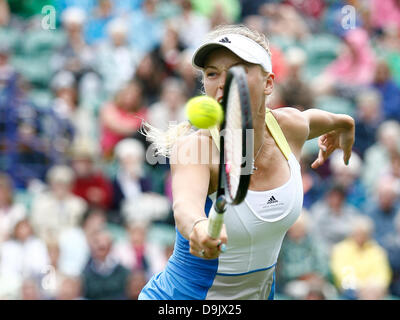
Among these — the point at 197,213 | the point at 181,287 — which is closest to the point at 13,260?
the point at 181,287

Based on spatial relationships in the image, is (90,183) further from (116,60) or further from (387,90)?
(387,90)

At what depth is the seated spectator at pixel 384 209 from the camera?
9.00 meters

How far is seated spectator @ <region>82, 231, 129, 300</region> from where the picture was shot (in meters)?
7.95

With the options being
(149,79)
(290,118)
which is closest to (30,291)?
(149,79)

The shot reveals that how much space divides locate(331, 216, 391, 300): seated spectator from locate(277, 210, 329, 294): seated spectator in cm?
24

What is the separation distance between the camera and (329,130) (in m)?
4.92

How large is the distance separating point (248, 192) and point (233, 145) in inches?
26.6

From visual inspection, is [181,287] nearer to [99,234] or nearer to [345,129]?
[345,129]

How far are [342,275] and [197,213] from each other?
5356 mm

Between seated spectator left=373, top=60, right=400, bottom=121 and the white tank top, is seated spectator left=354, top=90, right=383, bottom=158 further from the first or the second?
the white tank top

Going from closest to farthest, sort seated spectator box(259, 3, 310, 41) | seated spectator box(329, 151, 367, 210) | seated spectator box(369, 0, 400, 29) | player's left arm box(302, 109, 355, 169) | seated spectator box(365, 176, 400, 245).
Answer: player's left arm box(302, 109, 355, 169) < seated spectator box(365, 176, 400, 245) < seated spectator box(329, 151, 367, 210) < seated spectator box(259, 3, 310, 41) < seated spectator box(369, 0, 400, 29)

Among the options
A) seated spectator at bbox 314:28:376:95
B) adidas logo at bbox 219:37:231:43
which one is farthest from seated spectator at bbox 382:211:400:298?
adidas logo at bbox 219:37:231:43

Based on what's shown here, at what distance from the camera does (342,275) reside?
27.8ft

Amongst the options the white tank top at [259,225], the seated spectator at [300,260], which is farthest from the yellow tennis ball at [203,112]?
the seated spectator at [300,260]
